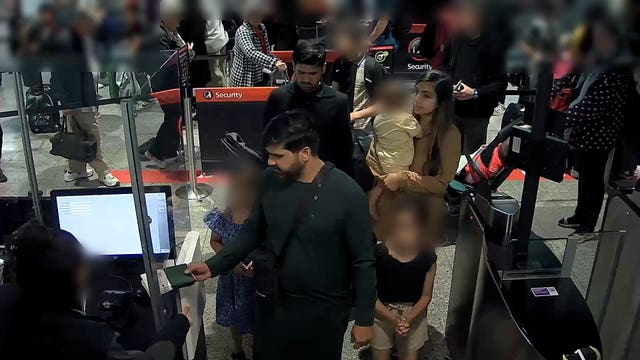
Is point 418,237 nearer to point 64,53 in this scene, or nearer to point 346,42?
Result: point 346,42

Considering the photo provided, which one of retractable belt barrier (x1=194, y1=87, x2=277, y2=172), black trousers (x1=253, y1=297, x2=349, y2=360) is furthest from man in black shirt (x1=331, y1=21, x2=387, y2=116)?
black trousers (x1=253, y1=297, x2=349, y2=360)

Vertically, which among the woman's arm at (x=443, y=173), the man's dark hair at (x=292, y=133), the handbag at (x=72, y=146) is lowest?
the handbag at (x=72, y=146)

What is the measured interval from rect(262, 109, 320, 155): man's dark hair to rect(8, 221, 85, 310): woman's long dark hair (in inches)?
32.7

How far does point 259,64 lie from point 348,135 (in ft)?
7.00

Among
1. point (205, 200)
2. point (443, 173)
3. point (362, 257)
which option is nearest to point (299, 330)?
point (362, 257)

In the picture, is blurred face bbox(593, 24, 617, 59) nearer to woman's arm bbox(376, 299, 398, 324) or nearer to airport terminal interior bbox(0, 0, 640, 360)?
airport terminal interior bbox(0, 0, 640, 360)

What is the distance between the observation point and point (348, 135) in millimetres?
3346

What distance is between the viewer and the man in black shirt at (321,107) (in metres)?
3.26

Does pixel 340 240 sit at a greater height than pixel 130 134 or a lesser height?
lesser

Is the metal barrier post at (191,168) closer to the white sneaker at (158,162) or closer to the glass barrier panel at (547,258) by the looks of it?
the white sneaker at (158,162)

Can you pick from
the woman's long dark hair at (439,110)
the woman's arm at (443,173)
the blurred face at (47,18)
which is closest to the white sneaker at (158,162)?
the woman's arm at (443,173)

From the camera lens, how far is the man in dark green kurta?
89.9 inches

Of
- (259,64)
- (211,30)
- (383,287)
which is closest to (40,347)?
(211,30)

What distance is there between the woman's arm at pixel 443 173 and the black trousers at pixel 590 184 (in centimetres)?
143
